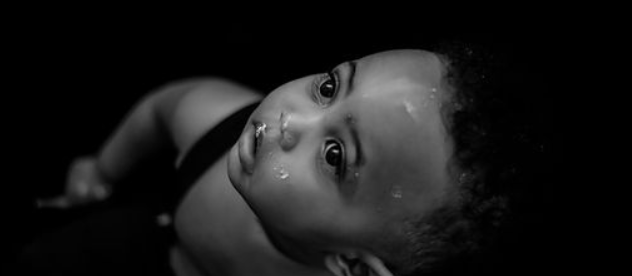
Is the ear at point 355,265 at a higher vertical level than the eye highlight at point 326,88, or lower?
lower

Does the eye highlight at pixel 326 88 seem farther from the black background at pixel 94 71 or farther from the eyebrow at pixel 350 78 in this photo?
the black background at pixel 94 71

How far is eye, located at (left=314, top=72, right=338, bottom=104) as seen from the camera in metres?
0.73

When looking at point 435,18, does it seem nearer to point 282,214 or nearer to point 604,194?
point 604,194

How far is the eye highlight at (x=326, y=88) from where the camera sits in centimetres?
73

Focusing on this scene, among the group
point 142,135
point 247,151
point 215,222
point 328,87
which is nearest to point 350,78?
point 328,87

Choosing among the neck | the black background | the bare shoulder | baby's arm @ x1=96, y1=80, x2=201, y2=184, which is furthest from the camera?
the black background

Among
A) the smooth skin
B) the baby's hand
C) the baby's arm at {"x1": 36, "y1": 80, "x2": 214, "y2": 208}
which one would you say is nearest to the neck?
the smooth skin

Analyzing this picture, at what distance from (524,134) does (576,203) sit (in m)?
0.29

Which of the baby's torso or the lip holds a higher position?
the lip

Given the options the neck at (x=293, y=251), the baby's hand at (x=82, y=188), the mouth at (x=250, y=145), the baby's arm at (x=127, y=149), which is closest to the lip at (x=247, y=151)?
the mouth at (x=250, y=145)

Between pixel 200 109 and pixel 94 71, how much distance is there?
42 centimetres

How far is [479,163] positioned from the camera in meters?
0.67

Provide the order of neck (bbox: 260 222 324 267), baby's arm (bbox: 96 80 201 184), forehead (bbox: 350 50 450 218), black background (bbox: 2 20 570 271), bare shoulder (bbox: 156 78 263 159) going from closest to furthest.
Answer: forehead (bbox: 350 50 450 218) → neck (bbox: 260 222 324 267) → bare shoulder (bbox: 156 78 263 159) → baby's arm (bbox: 96 80 201 184) → black background (bbox: 2 20 570 271)

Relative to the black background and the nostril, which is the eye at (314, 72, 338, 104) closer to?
the nostril
